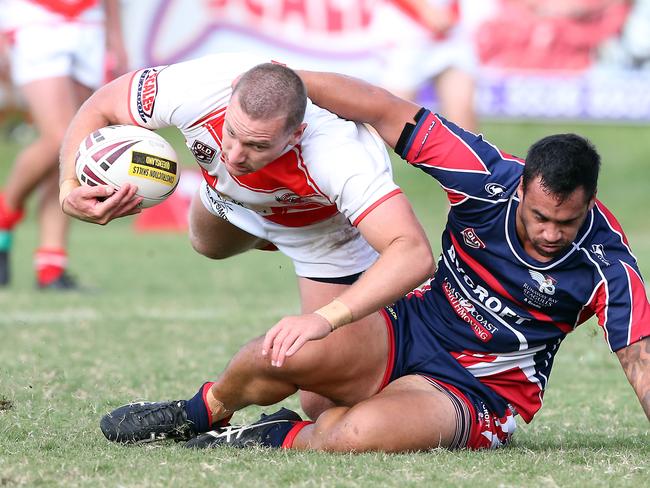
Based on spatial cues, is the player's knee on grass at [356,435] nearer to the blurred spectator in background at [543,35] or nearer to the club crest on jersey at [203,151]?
the club crest on jersey at [203,151]

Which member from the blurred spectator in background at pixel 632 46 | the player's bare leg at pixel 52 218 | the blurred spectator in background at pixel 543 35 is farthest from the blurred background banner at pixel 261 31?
the player's bare leg at pixel 52 218

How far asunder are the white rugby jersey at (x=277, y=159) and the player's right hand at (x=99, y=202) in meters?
0.32

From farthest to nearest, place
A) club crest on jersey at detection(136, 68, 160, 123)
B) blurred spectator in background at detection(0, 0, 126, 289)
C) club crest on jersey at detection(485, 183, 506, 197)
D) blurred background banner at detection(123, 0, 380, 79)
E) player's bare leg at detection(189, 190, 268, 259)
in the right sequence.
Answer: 1. blurred background banner at detection(123, 0, 380, 79)
2. blurred spectator in background at detection(0, 0, 126, 289)
3. player's bare leg at detection(189, 190, 268, 259)
4. club crest on jersey at detection(136, 68, 160, 123)
5. club crest on jersey at detection(485, 183, 506, 197)

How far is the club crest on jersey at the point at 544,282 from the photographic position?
384 centimetres

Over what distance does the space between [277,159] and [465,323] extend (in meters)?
0.93

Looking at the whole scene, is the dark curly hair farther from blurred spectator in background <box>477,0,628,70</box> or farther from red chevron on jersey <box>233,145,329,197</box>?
blurred spectator in background <box>477,0,628,70</box>

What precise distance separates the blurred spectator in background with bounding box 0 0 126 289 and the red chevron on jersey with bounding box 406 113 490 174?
4.27 metres

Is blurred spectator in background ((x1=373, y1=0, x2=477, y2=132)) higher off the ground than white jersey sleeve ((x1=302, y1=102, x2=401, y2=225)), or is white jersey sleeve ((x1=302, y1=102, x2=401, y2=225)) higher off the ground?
white jersey sleeve ((x1=302, y1=102, x2=401, y2=225))

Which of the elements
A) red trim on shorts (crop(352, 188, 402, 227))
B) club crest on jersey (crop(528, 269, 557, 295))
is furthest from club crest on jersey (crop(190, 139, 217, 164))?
club crest on jersey (crop(528, 269, 557, 295))

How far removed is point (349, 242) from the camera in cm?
452

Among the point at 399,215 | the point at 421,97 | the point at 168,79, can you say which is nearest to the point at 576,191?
the point at 399,215

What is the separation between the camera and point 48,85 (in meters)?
7.98

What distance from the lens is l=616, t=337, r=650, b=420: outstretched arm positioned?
12.0ft

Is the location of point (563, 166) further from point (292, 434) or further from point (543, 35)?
point (543, 35)
